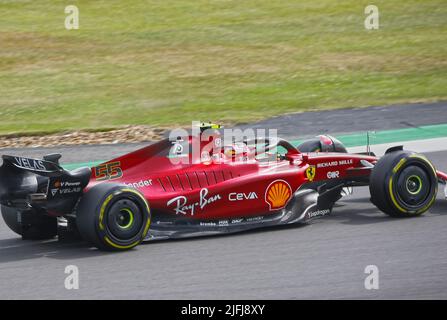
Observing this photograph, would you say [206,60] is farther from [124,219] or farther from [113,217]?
[113,217]

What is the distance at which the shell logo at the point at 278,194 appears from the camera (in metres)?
9.26

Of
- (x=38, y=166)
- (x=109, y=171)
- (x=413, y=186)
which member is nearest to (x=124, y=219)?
(x=109, y=171)

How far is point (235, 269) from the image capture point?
7879mm

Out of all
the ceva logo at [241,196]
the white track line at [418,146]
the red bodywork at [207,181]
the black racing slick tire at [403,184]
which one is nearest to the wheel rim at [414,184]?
the black racing slick tire at [403,184]

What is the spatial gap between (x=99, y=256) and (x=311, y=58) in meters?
13.9

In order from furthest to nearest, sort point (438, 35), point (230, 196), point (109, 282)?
point (438, 35) < point (230, 196) < point (109, 282)

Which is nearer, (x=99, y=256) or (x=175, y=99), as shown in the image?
(x=99, y=256)

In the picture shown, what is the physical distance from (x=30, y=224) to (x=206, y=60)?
1274 cm

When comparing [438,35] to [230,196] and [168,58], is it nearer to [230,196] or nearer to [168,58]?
[168,58]

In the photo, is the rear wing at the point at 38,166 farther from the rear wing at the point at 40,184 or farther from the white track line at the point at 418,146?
the white track line at the point at 418,146

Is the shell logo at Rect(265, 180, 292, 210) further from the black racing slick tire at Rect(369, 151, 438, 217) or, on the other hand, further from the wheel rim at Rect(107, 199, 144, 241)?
the wheel rim at Rect(107, 199, 144, 241)

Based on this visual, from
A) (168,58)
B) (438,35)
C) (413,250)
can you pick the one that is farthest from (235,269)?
(438,35)
